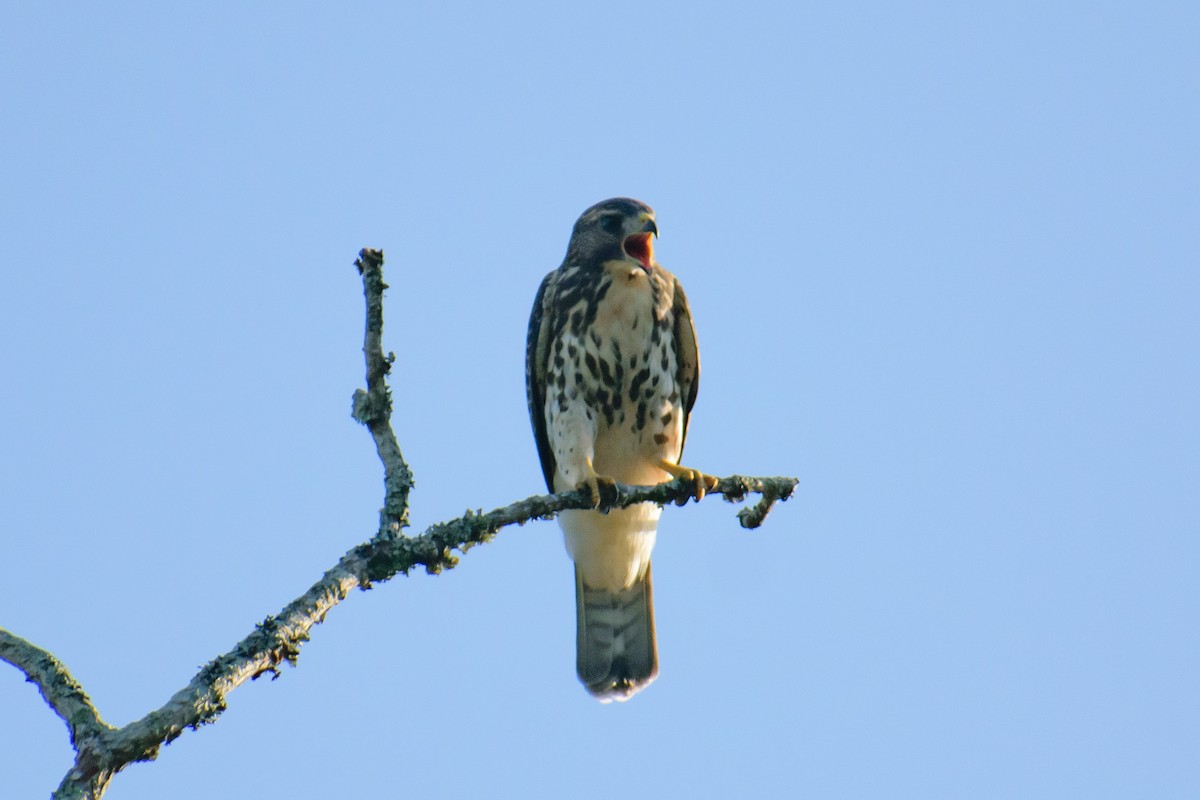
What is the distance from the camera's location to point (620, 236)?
6.01m

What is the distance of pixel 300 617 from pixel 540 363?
3.09 meters

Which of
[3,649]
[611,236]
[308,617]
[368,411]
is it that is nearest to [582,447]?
[611,236]

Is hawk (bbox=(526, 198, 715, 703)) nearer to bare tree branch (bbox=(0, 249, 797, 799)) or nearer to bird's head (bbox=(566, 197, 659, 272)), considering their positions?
bird's head (bbox=(566, 197, 659, 272))

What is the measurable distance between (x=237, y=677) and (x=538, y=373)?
10.9ft

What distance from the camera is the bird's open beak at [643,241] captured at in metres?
5.98

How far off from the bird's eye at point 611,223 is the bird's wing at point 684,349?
0.36m

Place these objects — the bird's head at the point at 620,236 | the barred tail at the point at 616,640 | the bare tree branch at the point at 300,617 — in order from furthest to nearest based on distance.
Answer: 1. the barred tail at the point at 616,640
2. the bird's head at the point at 620,236
3. the bare tree branch at the point at 300,617

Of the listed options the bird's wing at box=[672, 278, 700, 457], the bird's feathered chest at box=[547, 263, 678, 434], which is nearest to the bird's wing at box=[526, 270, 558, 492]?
the bird's feathered chest at box=[547, 263, 678, 434]

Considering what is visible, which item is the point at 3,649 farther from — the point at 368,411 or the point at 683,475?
the point at 683,475

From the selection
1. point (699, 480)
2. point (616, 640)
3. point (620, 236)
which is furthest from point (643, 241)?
point (616, 640)

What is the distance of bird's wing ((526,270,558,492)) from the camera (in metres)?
6.01

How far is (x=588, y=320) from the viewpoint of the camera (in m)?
5.76

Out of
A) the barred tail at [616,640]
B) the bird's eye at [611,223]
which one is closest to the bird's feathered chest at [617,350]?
the bird's eye at [611,223]

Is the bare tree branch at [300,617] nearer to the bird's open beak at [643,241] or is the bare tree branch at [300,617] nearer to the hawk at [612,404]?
the hawk at [612,404]
